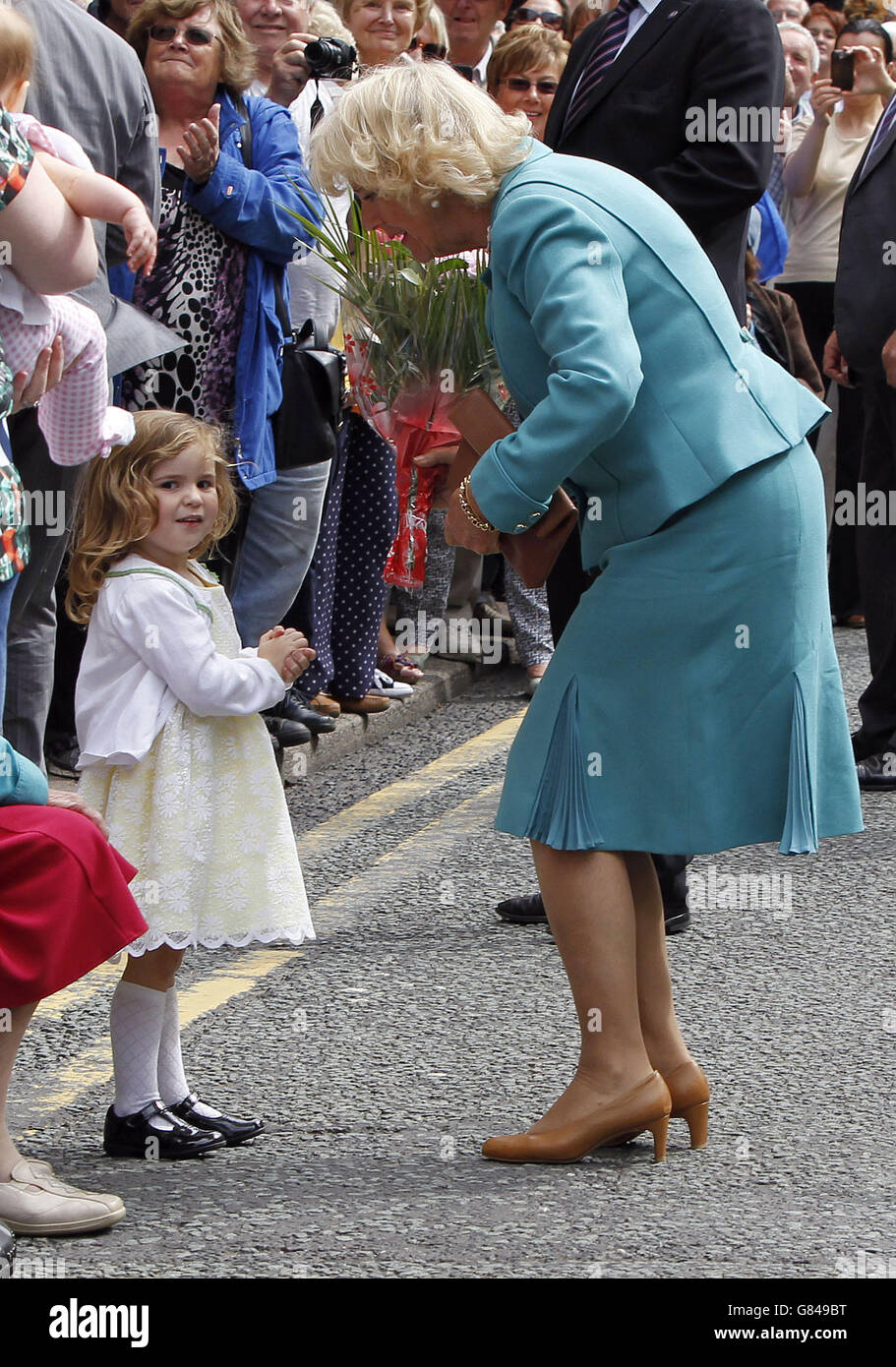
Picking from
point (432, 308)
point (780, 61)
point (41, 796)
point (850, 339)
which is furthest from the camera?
point (850, 339)

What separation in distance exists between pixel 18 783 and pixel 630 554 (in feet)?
3.64

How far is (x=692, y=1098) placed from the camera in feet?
11.7

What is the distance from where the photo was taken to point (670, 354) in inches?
132

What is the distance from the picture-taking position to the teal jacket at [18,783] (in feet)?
10.0

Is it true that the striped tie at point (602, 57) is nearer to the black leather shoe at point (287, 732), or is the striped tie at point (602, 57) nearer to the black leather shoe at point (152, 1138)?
the black leather shoe at point (287, 732)

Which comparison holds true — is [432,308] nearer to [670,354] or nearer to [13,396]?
[670,354]

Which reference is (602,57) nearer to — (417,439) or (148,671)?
(417,439)

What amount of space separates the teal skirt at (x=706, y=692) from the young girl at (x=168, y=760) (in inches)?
21.7

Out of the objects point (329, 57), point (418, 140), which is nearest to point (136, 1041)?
point (418, 140)

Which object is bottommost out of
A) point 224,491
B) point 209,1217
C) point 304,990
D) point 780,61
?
point 304,990

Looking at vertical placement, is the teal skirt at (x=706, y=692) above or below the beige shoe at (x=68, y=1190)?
above

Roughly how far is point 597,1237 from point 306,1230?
A: 1.50 ft

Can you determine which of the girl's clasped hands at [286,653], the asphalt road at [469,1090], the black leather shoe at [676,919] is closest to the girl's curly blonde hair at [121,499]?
the girl's clasped hands at [286,653]

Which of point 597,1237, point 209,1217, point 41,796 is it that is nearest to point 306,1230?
point 209,1217
